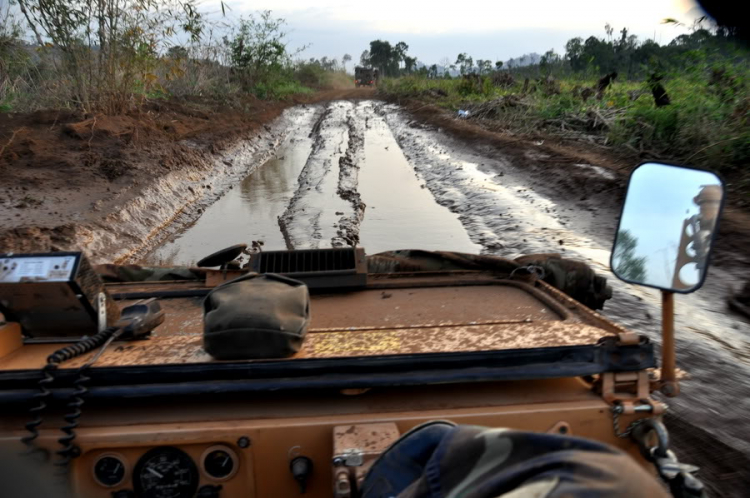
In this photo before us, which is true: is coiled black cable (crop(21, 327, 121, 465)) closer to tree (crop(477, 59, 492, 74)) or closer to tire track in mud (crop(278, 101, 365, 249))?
tire track in mud (crop(278, 101, 365, 249))

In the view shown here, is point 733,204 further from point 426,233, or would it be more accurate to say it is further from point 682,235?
point 682,235

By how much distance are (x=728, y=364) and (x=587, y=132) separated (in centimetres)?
1041

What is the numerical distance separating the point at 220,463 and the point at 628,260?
4.25ft

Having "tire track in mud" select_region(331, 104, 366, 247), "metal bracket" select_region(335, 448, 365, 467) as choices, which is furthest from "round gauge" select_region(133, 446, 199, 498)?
"tire track in mud" select_region(331, 104, 366, 247)

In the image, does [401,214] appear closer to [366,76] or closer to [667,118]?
[667,118]

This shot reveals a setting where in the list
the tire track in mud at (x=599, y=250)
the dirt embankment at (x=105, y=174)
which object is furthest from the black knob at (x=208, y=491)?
the dirt embankment at (x=105, y=174)

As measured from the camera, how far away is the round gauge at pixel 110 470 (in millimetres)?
1626

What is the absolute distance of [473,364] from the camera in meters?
1.75

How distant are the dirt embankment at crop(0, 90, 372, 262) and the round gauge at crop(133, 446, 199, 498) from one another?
19.0 ft

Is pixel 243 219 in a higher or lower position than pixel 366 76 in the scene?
lower

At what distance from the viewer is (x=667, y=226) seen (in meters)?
1.82

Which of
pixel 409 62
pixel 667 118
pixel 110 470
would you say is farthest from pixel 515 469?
pixel 409 62

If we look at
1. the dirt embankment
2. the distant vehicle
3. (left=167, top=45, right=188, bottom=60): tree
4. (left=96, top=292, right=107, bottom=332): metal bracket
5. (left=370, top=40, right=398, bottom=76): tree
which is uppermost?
(left=370, top=40, right=398, bottom=76): tree

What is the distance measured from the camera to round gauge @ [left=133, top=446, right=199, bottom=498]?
5.33 ft
